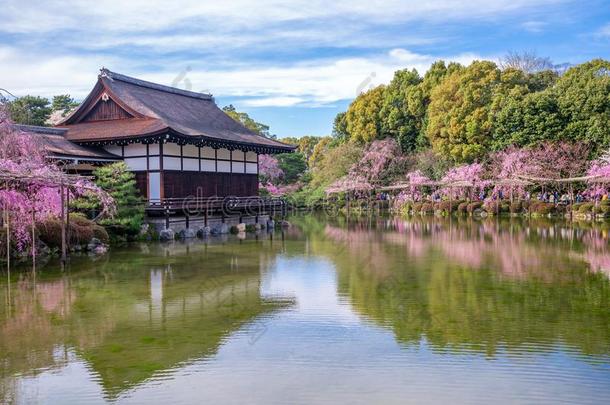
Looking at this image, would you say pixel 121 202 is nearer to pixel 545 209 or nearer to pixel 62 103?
pixel 545 209

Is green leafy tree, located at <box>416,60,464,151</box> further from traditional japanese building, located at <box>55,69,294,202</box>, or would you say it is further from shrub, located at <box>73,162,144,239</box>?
shrub, located at <box>73,162,144,239</box>

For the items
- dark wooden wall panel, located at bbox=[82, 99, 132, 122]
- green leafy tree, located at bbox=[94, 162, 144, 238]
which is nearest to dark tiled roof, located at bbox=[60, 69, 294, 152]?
Answer: dark wooden wall panel, located at bbox=[82, 99, 132, 122]

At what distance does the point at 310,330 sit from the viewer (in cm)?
884

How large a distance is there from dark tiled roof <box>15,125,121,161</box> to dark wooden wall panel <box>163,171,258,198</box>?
7.97ft

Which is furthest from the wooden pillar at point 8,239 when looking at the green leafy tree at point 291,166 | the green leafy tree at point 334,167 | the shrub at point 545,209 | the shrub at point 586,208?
the green leafy tree at point 291,166

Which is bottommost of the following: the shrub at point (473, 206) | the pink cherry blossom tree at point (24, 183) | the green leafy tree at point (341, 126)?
the shrub at point (473, 206)

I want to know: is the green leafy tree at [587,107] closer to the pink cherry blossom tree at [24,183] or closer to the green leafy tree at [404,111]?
the green leafy tree at [404,111]

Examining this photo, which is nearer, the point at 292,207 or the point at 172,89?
the point at 172,89

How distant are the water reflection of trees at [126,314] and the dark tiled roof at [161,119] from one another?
29.3ft

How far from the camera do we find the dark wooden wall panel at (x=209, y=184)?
23.8 m

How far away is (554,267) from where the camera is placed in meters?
14.4

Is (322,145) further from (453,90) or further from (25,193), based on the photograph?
(25,193)

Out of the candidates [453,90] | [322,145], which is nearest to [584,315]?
[453,90]

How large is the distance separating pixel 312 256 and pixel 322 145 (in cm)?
4234
